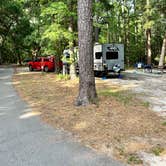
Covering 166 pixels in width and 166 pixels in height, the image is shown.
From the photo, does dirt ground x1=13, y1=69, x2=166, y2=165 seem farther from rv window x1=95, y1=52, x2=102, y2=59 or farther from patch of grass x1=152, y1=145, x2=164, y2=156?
rv window x1=95, y1=52, x2=102, y2=59

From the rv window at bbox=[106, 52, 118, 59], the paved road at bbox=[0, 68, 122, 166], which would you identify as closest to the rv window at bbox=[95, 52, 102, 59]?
the rv window at bbox=[106, 52, 118, 59]

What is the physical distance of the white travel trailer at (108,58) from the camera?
84.0 ft

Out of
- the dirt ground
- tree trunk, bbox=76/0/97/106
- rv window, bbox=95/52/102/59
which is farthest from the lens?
rv window, bbox=95/52/102/59

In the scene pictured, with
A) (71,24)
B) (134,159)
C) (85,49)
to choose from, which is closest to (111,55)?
(71,24)

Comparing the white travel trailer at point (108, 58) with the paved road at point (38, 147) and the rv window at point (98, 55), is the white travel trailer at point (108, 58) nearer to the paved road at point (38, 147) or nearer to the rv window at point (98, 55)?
the rv window at point (98, 55)

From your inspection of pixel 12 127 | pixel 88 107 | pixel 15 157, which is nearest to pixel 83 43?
pixel 88 107

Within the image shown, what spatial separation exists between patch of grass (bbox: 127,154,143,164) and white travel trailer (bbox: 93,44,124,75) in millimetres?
19397

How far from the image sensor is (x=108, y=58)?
1018 inches

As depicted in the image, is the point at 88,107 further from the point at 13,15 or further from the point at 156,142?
the point at 13,15

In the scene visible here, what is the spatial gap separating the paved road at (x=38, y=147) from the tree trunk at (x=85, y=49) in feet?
6.85

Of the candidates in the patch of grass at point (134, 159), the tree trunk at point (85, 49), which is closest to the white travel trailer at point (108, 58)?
the tree trunk at point (85, 49)

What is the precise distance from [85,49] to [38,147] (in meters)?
4.87

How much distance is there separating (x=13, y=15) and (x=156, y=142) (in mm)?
43533

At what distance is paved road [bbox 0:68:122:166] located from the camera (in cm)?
593
